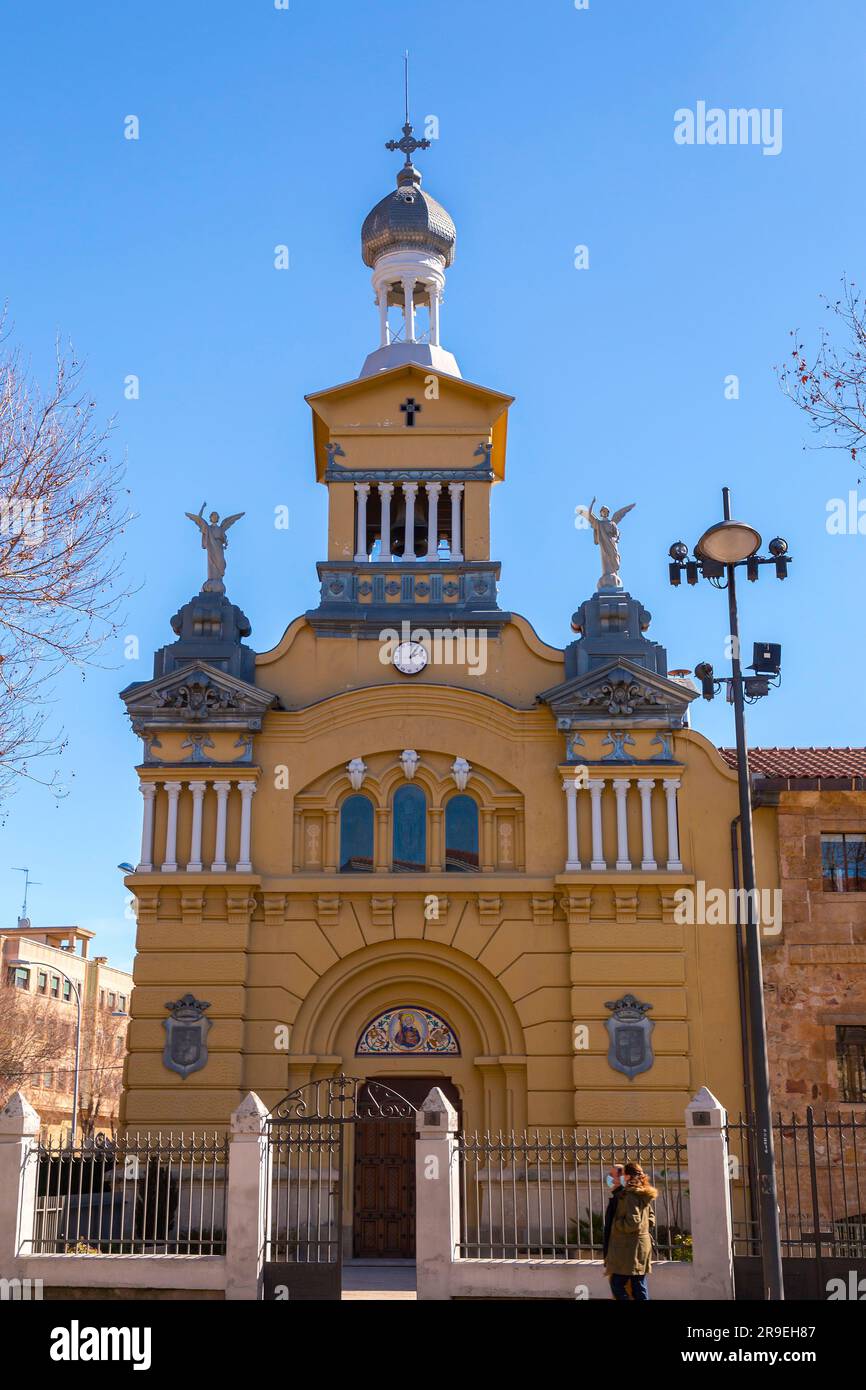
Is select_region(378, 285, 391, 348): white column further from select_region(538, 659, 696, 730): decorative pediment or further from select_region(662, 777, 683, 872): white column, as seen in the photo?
select_region(662, 777, 683, 872): white column

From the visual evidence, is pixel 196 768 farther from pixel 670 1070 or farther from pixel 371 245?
pixel 371 245

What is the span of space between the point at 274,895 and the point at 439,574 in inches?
272

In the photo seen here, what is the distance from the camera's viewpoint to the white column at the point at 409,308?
31375 mm

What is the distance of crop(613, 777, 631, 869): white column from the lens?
84.0ft

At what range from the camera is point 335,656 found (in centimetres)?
2741

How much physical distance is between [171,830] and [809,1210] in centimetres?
1262

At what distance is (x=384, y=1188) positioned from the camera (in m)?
24.9

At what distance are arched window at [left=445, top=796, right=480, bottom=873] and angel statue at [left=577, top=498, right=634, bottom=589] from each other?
4.99m

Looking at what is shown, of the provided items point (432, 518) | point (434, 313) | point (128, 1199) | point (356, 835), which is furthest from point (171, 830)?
point (434, 313)

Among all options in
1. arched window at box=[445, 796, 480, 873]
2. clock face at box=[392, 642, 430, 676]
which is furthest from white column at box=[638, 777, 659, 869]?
clock face at box=[392, 642, 430, 676]

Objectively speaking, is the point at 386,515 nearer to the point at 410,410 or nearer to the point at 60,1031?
the point at 410,410

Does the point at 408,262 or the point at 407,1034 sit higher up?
the point at 408,262

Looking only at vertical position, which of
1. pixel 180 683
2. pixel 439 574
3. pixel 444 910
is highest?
pixel 439 574
